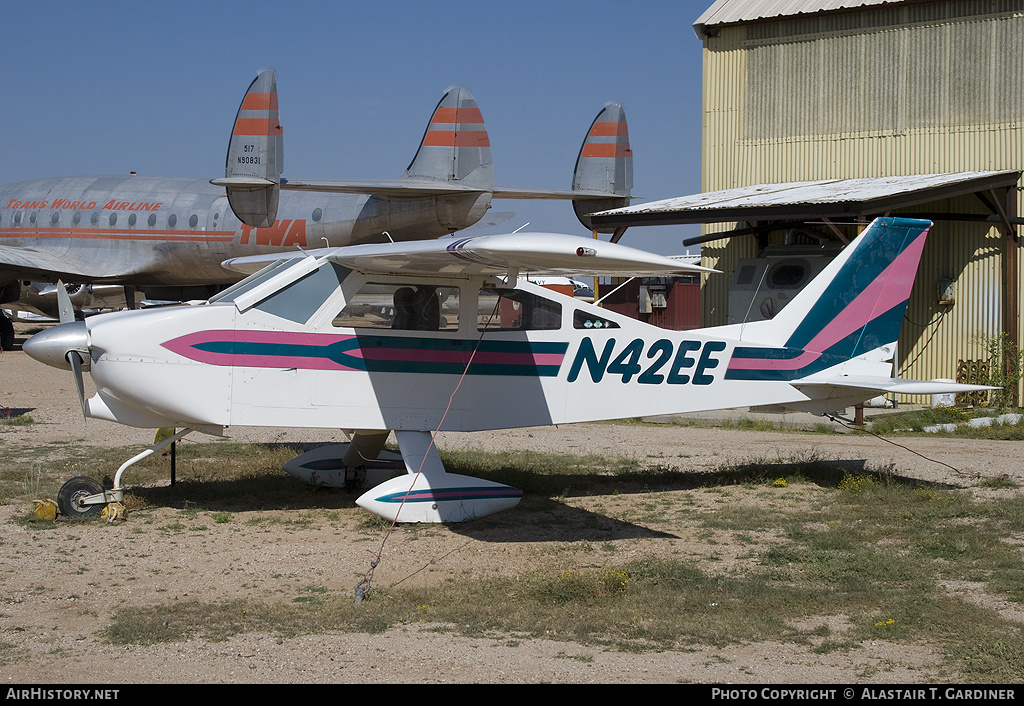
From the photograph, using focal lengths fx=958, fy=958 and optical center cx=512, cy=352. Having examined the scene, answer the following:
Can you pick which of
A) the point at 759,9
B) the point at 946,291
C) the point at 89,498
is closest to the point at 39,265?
the point at 759,9

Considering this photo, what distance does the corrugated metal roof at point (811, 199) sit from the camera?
15422 millimetres

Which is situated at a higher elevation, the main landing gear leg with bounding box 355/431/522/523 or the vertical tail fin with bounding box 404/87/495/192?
the vertical tail fin with bounding box 404/87/495/192

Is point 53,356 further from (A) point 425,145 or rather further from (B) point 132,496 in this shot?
(A) point 425,145

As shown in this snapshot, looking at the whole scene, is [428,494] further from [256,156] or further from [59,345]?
[256,156]

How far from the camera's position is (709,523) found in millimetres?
7949

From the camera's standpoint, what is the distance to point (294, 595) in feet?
19.5

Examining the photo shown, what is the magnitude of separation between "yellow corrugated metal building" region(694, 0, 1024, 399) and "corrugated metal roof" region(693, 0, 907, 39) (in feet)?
0.12

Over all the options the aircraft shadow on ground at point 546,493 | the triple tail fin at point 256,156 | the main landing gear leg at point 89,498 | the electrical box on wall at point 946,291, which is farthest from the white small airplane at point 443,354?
the triple tail fin at point 256,156

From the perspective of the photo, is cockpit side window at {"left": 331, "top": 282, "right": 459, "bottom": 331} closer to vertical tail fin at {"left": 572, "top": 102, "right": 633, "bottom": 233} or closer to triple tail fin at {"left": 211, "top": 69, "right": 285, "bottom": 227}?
triple tail fin at {"left": 211, "top": 69, "right": 285, "bottom": 227}

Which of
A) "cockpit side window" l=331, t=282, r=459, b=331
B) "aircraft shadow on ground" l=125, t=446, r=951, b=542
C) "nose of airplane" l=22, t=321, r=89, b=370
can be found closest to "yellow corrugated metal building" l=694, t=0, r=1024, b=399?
"aircraft shadow on ground" l=125, t=446, r=951, b=542

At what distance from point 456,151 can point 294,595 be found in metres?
15.9

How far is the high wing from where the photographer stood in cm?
633

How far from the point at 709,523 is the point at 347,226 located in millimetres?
17441
